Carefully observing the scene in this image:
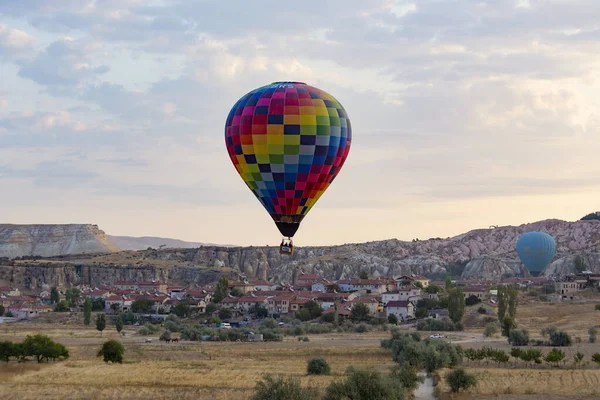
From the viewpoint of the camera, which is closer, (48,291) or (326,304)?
(326,304)

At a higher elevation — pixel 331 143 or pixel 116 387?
pixel 331 143

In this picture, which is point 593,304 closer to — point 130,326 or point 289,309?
point 289,309

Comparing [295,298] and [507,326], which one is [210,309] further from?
[507,326]

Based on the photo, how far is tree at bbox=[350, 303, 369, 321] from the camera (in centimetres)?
8631

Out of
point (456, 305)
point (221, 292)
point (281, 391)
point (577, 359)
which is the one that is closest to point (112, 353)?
point (281, 391)

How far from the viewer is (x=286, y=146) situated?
43.3m

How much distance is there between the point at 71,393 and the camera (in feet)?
136

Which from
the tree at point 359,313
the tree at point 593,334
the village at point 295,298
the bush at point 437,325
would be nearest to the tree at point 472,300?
the village at point 295,298

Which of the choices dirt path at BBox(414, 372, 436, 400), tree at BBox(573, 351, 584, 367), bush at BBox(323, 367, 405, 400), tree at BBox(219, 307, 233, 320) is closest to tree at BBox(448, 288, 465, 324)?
tree at BBox(219, 307, 233, 320)

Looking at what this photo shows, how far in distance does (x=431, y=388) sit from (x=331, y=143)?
11912mm

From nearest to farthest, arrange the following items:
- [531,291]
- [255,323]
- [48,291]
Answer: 1. [255,323]
2. [531,291]
3. [48,291]

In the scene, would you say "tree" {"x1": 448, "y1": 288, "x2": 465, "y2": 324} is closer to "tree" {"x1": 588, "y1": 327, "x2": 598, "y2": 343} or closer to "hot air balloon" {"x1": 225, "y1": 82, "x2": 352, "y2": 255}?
"tree" {"x1": 588, "y1": 327, "x2": 598, "y2": 343}

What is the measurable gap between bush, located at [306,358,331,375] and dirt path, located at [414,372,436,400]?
4925 mm

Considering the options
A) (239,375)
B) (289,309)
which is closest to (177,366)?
(239,375)
